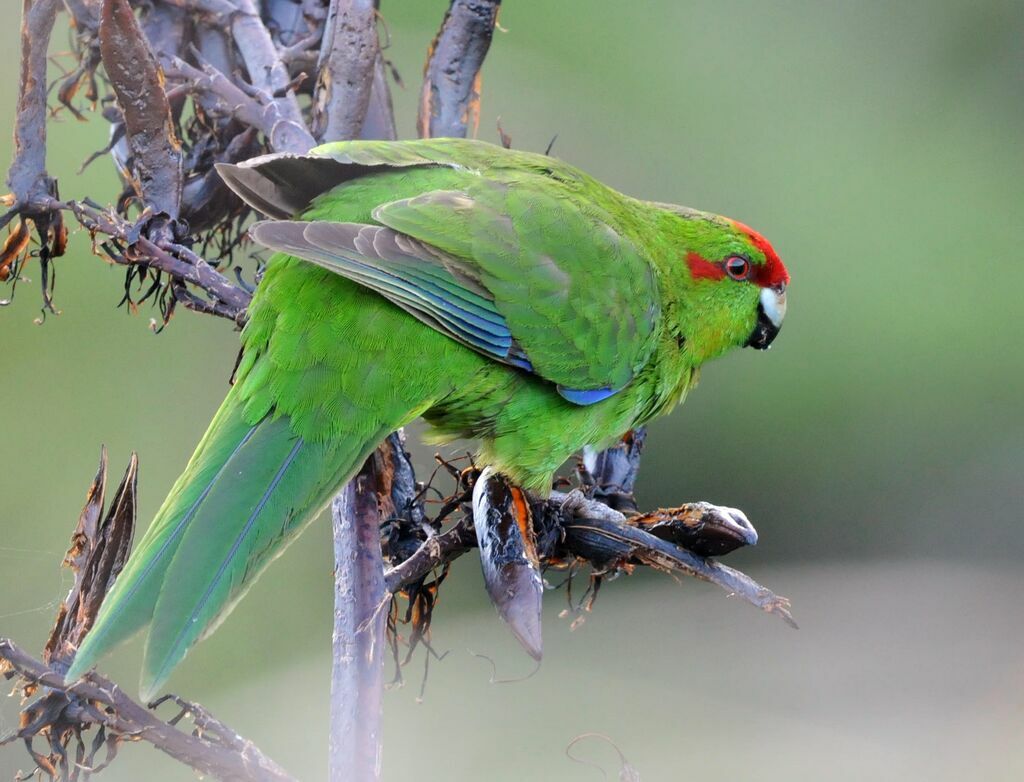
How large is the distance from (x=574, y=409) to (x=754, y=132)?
10.7ft

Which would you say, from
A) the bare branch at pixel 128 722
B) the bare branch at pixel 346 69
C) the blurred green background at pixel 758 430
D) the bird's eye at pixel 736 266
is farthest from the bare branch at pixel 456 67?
the bare branch at pixel 128 722

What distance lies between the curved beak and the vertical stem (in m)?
1.58

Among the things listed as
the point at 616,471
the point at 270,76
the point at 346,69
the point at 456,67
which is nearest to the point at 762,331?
the point at 616,471

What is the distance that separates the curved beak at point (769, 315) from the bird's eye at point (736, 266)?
96mm

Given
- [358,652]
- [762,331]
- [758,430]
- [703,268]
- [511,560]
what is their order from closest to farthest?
[358,652] → [511,560] → [703,268] → [762,331] → [758,430]

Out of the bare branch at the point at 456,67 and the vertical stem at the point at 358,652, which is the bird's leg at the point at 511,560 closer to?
the vertical stem at the point at 358,652

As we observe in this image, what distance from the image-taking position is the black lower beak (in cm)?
320

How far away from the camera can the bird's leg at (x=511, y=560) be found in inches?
77.1

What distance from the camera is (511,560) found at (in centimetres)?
208

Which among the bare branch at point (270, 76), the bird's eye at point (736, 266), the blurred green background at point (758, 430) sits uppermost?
the bare branch at point (270, 76)

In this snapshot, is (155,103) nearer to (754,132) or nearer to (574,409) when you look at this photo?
(574,409)

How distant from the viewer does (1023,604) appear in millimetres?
4520

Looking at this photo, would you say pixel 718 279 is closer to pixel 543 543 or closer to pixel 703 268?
pixel 703 268

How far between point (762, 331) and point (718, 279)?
0.25 m
